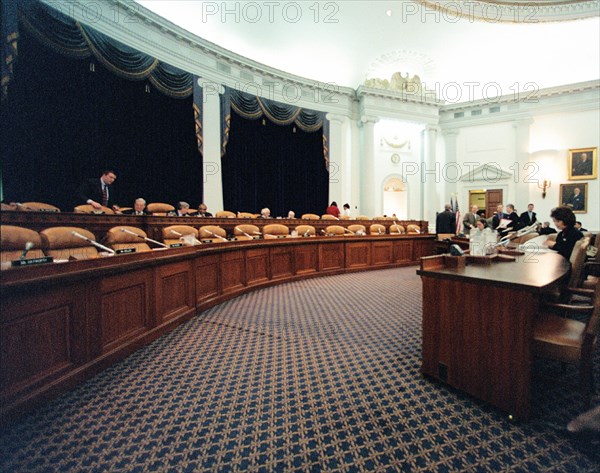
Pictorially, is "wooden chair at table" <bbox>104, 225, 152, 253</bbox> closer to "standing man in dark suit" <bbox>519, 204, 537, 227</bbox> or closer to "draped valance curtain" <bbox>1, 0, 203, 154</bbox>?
"draped valance curtain" <bbox>1, 0, 203, 154</bbox>

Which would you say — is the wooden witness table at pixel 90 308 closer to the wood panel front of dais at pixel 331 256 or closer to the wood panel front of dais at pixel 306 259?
the wood panel front of dais at pixel 306 259

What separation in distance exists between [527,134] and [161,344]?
1418cm

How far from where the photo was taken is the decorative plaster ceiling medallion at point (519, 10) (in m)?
8.48

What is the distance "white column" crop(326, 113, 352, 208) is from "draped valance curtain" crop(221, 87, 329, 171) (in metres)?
0.23

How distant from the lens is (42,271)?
1590 mm

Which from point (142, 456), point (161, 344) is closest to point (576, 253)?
point (142, 456)

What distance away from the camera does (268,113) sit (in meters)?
8.94

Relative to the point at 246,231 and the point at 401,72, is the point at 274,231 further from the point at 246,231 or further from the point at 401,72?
the point at 401,72

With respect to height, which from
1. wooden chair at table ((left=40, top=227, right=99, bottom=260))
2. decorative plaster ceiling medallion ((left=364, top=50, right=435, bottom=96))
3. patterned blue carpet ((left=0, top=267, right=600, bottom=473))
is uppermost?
decorative plaster ceiling medallion ((left=364, top=50, right=435, bottom=96))

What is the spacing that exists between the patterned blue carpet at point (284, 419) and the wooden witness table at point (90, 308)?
0.14m

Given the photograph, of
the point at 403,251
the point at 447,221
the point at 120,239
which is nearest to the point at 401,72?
the point at 447,221

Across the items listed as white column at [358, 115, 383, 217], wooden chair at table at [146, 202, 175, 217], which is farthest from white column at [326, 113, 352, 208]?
wooden chair at table at [146, 202, 175, 217]

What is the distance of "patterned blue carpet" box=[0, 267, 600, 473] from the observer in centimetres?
123

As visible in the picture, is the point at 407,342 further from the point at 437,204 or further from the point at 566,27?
the point at 566,27
